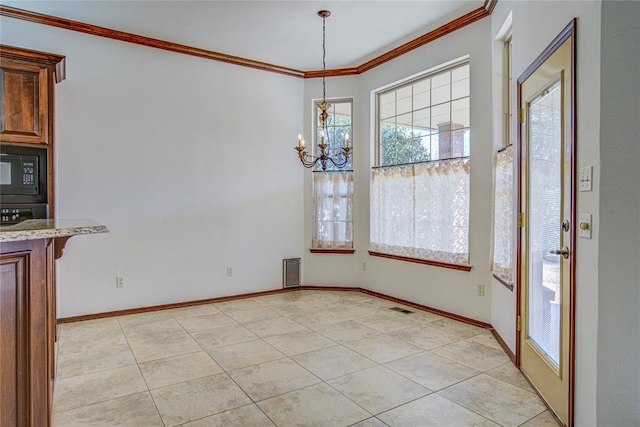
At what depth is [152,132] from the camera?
436 centimetres

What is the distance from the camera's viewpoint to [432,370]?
2795 millimetres

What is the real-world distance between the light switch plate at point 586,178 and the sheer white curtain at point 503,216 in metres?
1.28

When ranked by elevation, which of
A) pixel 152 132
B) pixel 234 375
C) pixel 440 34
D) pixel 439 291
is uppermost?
pixel 440 34

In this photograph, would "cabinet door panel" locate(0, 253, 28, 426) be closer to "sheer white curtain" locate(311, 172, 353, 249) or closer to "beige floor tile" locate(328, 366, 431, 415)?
"beige floor tile" locate(328, 366, 431, 415)

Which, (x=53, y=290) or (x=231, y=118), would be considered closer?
(x=53, y=290)

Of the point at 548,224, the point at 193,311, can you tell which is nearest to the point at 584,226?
the point at 548,224

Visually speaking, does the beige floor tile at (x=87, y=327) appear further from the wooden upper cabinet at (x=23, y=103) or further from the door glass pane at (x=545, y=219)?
the door glass pane at (x=545, y=219)

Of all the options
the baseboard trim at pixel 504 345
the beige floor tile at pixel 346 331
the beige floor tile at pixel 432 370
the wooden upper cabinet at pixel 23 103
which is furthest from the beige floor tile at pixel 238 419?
the wooden upper cabinet at pixel 23 103

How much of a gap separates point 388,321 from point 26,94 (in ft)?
12.3

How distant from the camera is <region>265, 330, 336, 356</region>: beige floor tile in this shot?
10.5 feet

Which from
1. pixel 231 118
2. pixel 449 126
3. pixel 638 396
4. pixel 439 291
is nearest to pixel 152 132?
pixel 231 118

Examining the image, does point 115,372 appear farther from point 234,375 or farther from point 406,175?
point 406,175

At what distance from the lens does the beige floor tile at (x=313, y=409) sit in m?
2.14

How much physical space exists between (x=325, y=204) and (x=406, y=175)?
127cm
